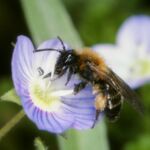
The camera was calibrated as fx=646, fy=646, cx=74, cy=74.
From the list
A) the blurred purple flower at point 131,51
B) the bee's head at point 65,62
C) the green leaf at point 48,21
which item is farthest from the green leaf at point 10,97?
the blurred purple flower at point 131,51

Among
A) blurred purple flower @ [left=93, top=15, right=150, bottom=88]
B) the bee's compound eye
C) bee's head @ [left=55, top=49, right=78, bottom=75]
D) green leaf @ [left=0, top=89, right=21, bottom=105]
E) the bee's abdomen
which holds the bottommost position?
Answer: blurred purple flower @ [left=93, top=15, right=150, bottom=88]

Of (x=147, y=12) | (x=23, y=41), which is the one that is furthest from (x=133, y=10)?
(x=23, y=41)

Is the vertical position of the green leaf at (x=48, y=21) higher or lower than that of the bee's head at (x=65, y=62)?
lower

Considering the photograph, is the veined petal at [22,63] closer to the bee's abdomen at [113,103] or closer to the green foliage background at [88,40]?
the bee's abdomen at [113,103]

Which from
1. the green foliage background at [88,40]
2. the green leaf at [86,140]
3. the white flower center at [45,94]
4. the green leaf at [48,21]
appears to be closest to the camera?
the white flower center at [45,94]

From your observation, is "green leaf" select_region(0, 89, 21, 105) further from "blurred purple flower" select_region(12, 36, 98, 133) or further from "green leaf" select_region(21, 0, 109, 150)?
"green leaf" select_region(21, 0, 109, 150)

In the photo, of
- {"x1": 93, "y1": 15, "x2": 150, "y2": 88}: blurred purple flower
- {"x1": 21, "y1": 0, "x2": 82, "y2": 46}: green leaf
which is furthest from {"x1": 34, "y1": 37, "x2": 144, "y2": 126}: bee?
{"x1": 93, "y1": 15, "x2": 150, "y2": 88}: blurred purple flower

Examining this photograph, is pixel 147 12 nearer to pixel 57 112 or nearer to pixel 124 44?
pixel 124 44
